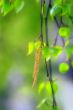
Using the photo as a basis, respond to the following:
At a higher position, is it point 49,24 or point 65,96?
point 49,24

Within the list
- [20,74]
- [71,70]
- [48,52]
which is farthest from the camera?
[20,74]

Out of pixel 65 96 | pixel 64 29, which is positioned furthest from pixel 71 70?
pixel 64 29

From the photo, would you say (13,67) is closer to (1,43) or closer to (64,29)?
(1,43)

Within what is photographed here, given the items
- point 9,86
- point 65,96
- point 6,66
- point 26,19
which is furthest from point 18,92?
point 26,19

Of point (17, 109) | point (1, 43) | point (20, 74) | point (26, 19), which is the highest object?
point (26, 19)

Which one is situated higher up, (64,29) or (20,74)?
(64,29)

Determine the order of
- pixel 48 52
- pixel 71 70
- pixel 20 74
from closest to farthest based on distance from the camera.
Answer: pixel 48 52, pixel 71 70, pixel 20 74

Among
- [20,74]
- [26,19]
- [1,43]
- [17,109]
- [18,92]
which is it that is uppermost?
[26,19]

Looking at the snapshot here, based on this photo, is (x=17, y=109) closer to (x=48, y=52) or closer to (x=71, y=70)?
(x=71, y=70)

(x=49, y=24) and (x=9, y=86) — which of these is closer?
(x=49, y=24)
